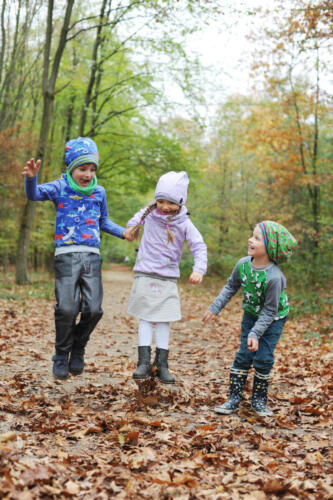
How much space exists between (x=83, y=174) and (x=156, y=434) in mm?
2445

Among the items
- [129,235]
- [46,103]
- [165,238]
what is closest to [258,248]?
[165,238]

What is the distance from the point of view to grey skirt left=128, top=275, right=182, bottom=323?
4.57 m

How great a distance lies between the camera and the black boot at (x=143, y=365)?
4355 millimetres

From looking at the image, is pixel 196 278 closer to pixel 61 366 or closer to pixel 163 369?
pixel 163 369

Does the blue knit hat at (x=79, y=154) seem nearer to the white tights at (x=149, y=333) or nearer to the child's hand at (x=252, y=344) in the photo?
the white tights at (x=149, y=333)

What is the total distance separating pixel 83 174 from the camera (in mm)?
4410

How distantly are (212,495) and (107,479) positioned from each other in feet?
2.03

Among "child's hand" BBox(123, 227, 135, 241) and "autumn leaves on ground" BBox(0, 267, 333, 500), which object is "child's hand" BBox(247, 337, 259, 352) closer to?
"autumn leaves on ground" BBox(0, 267, 333, 500)

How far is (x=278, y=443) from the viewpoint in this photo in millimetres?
3357

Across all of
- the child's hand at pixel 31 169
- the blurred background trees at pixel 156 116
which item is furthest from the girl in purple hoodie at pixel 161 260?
the blurred background trees at pixel 156 116

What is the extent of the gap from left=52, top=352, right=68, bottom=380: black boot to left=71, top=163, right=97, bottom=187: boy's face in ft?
5.45

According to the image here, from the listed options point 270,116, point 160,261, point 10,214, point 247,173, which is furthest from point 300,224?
point 160,261

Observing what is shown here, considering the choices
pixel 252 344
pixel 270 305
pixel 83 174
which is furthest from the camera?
pixel 83 174

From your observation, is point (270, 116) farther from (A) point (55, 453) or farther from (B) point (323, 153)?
(A) point (55, 453)
